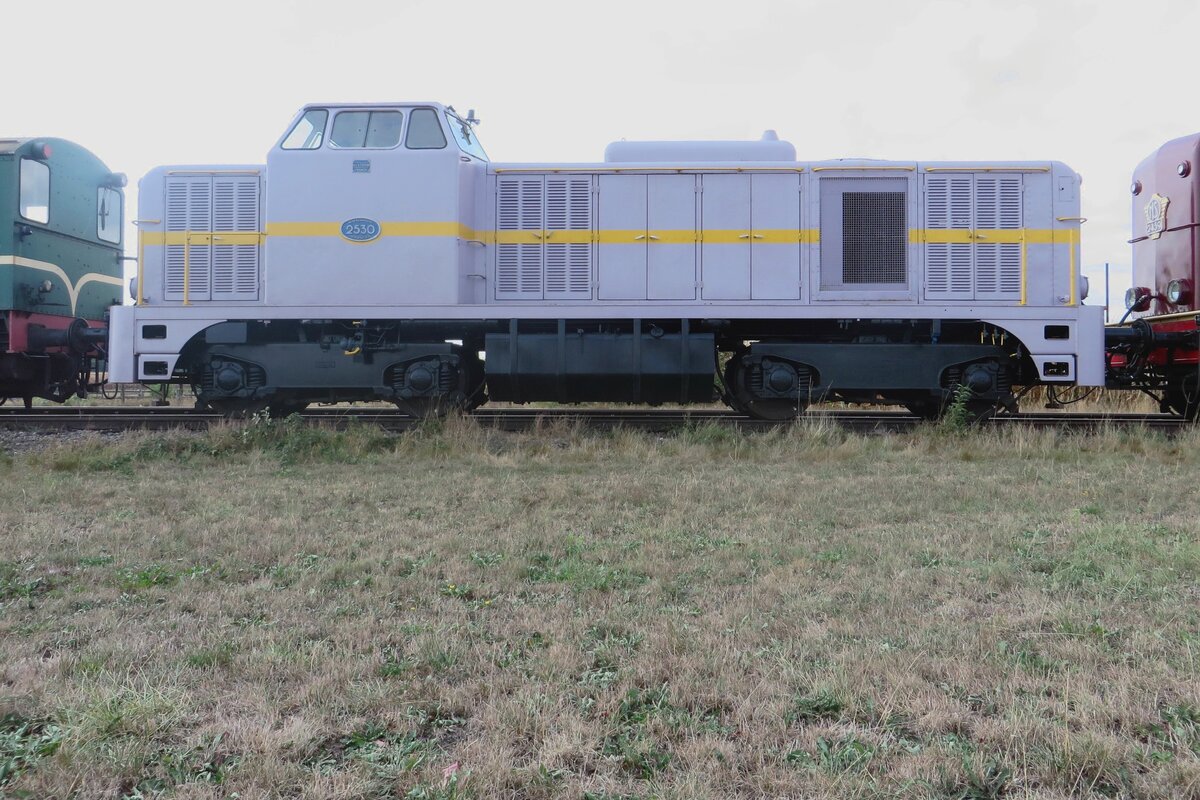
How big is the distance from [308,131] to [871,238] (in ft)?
22.4

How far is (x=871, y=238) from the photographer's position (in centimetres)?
972

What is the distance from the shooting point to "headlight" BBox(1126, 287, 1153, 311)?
1067 cm

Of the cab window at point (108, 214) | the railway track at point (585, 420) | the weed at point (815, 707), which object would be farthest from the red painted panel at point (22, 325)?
the weed at point (815, 707)

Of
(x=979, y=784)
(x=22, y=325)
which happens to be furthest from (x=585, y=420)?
(x=979, y=784)

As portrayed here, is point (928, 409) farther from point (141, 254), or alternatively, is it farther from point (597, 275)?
point (141, 254)

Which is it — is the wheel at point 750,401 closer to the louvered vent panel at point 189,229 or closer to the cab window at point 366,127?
the cab window at point 366,127

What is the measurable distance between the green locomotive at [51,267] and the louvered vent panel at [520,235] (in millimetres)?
5656

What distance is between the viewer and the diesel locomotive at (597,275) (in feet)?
30.7

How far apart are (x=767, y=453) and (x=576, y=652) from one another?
18.1 ft

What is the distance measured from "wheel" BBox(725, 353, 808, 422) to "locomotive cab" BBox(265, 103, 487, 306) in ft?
11.4

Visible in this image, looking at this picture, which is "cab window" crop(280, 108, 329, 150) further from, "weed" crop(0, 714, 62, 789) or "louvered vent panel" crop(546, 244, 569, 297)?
"weed" crop(0, 714, 62, 789)

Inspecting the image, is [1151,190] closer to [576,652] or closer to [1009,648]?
[1009,648]

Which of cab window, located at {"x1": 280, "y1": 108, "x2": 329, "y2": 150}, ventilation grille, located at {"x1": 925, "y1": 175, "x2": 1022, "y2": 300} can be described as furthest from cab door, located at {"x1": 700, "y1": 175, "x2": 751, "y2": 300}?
cab window, located at {"x1": 280, "y1": 108, "x2": 329, "y2": 150}

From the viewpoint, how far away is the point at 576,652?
2951 millimetres
